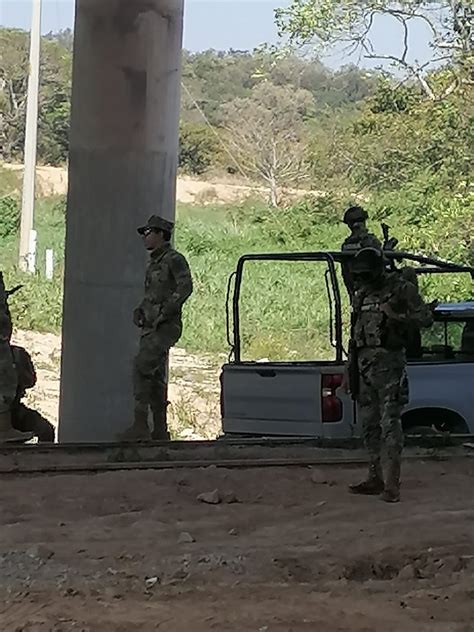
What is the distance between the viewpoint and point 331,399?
967 cm

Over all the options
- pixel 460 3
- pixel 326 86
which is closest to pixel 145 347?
pixel 460 3

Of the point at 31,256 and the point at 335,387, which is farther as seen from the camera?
the point at 31,256

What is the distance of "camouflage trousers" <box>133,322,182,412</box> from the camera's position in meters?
10.7

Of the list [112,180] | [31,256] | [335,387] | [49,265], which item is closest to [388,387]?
[335,387]

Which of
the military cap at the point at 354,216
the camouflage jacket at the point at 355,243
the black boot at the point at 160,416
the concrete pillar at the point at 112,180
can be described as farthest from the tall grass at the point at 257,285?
the black boot at the point at 160,416

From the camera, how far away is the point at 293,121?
145 feet

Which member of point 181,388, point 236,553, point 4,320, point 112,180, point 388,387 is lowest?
point 181,388

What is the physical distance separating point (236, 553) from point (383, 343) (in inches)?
77.8

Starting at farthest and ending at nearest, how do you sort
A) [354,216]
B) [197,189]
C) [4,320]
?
[197,189], [354,216], [4,320]

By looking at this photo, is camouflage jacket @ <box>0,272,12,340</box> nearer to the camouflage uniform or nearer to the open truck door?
the camouflage uniform

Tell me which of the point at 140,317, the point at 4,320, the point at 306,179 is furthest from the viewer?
the point at 306,179

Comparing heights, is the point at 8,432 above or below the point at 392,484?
below

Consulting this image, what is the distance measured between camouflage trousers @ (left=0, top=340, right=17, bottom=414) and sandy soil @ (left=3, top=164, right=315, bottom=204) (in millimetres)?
29560

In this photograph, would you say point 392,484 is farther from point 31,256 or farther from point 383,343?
point 31,256
